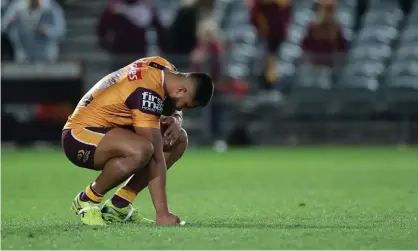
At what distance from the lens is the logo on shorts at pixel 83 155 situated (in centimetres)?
830

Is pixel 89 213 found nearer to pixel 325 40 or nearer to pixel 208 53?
pixel 208 53

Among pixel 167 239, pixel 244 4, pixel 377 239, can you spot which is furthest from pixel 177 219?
pixel 244 4

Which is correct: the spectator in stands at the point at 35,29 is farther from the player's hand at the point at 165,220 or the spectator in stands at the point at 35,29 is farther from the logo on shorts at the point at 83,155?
the player's hand at the point at 165,220

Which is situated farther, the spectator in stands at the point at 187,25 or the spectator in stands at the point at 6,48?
the spectator in stands at the point at 187,25

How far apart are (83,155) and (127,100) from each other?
1.85 feet

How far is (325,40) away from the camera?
787 inches

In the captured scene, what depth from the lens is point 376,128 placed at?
66.3 feet

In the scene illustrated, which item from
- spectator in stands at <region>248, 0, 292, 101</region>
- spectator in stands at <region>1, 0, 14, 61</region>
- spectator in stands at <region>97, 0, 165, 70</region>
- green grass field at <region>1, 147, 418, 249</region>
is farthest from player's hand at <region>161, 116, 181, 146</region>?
spectator in stands at <region>1, 0, 14, 61</region>

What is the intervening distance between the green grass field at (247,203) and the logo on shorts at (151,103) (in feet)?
2.65

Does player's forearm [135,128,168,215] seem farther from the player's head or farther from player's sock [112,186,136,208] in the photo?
player's sock [112,186,136,208]

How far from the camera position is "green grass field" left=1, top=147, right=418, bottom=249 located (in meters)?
7.11

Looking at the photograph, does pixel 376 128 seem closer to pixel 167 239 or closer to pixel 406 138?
pixel 406 138

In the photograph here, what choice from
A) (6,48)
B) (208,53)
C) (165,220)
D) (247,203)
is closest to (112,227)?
(165,220)

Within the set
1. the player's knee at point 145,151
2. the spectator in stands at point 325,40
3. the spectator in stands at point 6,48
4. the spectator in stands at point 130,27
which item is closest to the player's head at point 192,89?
the player's knee at point 145,151
